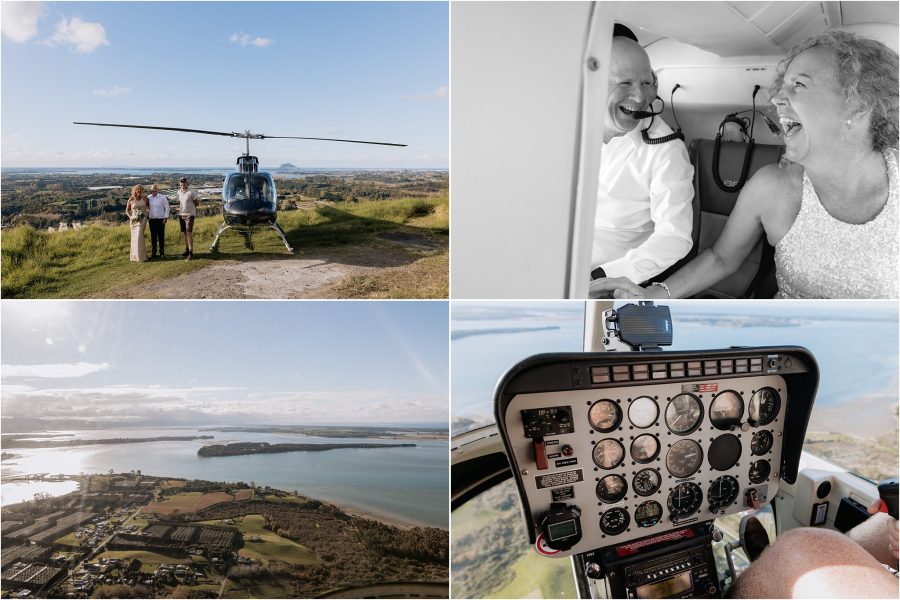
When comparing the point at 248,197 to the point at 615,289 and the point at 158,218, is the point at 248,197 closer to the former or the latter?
the point at 158,218

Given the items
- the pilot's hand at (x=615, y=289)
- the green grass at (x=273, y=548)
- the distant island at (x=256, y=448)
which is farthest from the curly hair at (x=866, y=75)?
the green grass at (x=273, y=548)

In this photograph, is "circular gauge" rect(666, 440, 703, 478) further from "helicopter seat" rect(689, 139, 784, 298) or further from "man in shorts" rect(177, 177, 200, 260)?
"man in shorts" rect(177, 177, 200, 260)

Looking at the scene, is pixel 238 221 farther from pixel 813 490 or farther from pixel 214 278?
pixel 813 490

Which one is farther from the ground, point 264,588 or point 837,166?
point 837,166

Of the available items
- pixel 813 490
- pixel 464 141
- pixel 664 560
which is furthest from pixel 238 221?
pixel 813 490

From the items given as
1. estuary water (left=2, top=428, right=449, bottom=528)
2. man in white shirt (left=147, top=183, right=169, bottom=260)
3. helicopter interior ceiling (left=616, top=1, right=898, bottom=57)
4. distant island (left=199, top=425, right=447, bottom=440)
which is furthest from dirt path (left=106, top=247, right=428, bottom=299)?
helicopter interior ceiling (left=616, top=1, right=898, bottom=57)

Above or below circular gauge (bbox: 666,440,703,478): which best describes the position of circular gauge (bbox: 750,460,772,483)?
below
